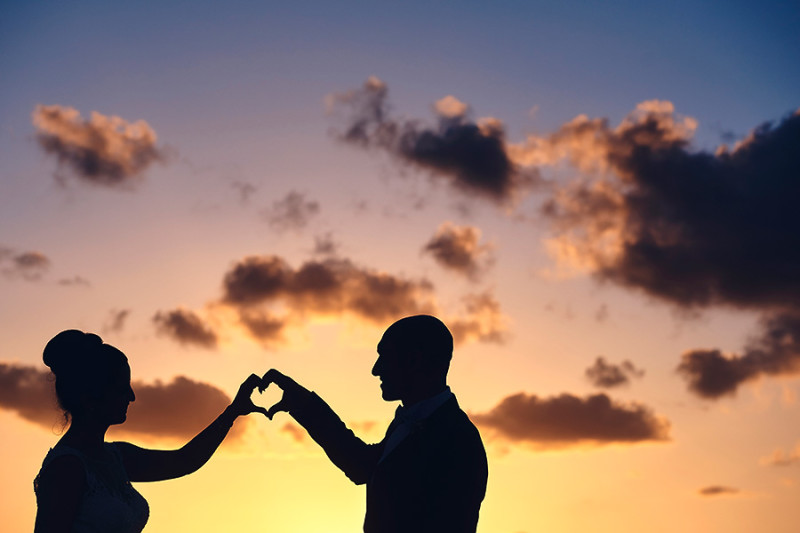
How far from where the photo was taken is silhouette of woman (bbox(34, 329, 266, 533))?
25.3ft

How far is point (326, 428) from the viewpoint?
35.6ft

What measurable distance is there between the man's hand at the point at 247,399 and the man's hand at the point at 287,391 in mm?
157

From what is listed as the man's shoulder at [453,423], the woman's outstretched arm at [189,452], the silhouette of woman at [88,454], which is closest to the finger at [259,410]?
the woman's outstretched arm at [189,452]

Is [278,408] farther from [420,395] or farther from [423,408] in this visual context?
[423,408]

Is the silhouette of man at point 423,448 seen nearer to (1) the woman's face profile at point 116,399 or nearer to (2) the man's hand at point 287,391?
(2) the man's hand at point 287,391

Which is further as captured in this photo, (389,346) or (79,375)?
(389,346)

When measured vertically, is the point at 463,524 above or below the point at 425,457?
below

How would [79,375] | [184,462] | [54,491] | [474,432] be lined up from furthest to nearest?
[184,462] < [474,432] < [79,375] < [54,491]

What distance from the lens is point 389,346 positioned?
31.3ft

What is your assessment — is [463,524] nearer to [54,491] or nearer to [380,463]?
[380,463]

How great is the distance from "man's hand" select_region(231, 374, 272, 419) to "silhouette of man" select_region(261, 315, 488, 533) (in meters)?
1.81

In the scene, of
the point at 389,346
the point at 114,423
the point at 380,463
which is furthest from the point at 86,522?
the point at 389,346

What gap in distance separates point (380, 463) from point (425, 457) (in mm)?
521

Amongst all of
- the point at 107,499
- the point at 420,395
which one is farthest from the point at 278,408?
the point at 107,499
